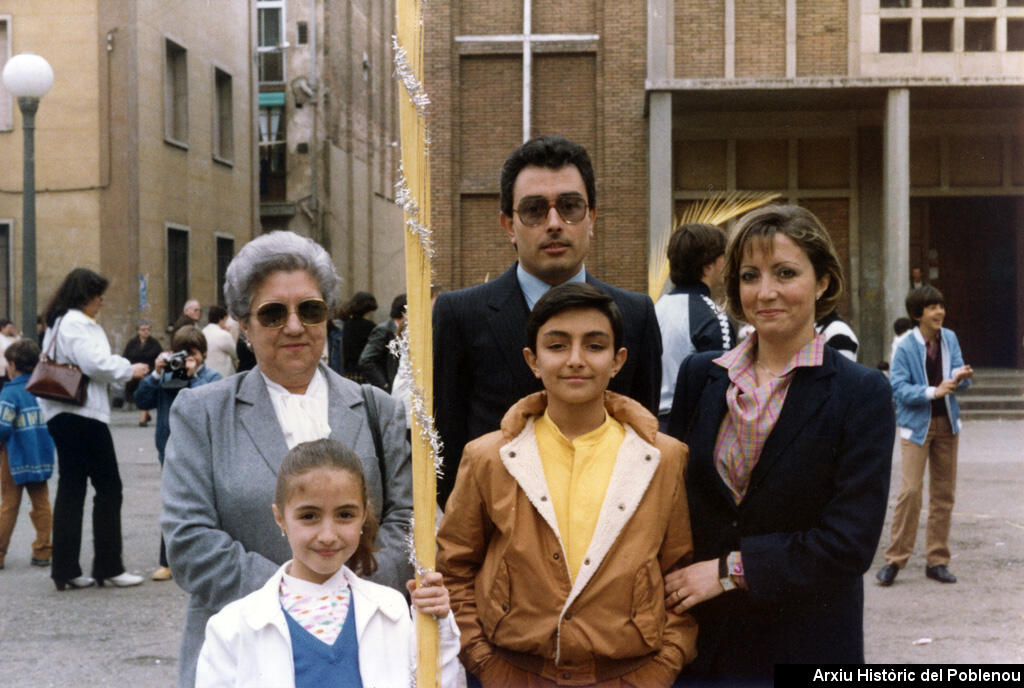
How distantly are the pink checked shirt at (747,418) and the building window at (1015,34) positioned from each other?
19382mm

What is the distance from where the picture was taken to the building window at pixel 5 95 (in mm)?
21656

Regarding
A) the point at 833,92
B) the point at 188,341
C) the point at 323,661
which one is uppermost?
the point at 833,92

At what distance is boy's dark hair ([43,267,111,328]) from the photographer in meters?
7.93

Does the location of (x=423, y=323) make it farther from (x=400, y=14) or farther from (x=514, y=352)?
(x=514, y=352)

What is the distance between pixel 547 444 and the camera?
9.14 ft

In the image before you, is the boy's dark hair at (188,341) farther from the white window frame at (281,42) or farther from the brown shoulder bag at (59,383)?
the white window frame at (281,42)

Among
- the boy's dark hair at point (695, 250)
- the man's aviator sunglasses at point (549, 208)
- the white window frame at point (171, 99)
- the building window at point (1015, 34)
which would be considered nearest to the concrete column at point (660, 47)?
the building window at point (1015, 34)

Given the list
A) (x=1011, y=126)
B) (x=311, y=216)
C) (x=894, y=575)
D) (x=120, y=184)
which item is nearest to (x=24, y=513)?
(x=894, y=575)

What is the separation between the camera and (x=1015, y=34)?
20.0 m

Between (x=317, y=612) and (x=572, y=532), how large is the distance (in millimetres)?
607

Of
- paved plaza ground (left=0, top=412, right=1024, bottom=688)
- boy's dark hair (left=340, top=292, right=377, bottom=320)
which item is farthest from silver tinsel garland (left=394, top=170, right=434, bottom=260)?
boy's dark hair (left=340, top=292, right=377, bottom=320)

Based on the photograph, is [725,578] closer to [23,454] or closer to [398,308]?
[398,308]

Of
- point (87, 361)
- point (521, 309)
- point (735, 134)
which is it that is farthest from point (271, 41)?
point (521, 309)

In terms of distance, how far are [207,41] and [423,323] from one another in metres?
24.4
